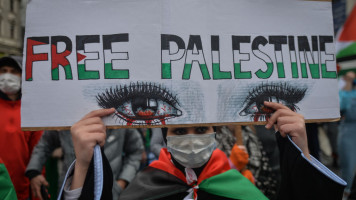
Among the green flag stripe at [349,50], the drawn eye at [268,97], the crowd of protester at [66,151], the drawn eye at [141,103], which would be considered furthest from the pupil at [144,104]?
the green flag stripe at [349,50]

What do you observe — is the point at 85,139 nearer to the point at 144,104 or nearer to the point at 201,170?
the point at 144,104

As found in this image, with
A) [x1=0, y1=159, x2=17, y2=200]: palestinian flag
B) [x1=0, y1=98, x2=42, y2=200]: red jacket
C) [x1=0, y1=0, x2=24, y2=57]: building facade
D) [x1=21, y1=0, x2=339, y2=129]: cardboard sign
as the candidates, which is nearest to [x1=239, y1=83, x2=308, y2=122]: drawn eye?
[x1=21, y1=0, x2=339, y2=129]: cardboard sign

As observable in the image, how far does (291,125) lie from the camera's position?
170 cm

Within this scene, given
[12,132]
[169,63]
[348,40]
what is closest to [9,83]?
[12,132]

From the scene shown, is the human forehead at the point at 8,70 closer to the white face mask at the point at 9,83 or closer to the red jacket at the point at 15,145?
the white face mask at the point at 9,83

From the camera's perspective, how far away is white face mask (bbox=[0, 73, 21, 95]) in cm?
323

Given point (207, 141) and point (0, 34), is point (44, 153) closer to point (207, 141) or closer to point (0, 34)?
point (0, 34)

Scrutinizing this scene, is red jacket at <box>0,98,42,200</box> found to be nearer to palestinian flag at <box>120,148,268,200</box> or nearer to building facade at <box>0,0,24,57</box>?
building facade at <box>0,0,24,57</box>

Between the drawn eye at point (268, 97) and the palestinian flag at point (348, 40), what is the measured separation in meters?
4.81

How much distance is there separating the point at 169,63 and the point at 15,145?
2.40 metres

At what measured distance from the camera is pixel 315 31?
1.94m

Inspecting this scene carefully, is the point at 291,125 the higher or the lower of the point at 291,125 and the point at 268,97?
the lower

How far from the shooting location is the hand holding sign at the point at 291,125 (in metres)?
1.70

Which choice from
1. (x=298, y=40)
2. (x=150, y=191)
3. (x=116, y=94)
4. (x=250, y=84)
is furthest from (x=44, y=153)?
(x=298, y=40)
